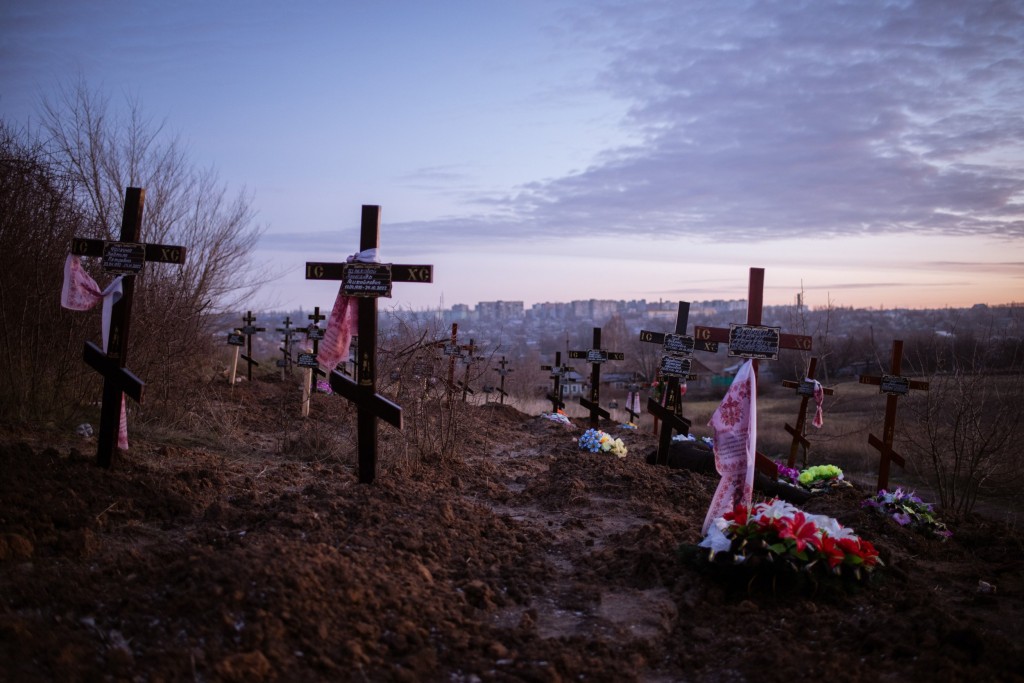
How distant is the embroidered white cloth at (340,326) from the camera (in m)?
6.83

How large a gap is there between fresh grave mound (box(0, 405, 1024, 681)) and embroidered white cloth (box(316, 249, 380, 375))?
51.4 inches

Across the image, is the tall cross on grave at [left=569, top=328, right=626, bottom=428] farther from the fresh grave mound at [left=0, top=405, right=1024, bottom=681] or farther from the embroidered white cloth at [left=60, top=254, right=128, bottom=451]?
the embroidered white cloth at [left=60, top=254, right=128, bottom=451]

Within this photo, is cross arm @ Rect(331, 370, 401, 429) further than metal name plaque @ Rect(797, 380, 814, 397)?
No

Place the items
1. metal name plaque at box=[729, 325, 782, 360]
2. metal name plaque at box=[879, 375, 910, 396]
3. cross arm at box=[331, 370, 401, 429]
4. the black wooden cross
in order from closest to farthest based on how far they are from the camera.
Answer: metal name plaque at box=[729, 325, 782, 360], cross arm at box=[331, 370, 401, 429], metal name plaque at box=[879, 375, 910, 396], the black wooden cross

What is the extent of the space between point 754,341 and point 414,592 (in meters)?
3.58

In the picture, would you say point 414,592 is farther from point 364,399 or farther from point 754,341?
point 754,341

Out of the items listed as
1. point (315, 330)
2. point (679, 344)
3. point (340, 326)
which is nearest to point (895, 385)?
point (679, 344)

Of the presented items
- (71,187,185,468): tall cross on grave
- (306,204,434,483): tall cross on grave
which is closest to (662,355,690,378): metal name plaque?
(306,204,434,483): tall cross on grave

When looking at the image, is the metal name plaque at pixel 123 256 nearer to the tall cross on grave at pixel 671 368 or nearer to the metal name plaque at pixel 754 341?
the metal name plaque at pixel 754 341

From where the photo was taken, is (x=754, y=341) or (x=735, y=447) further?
(x=754, y=341)

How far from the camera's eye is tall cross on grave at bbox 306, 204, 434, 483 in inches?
265

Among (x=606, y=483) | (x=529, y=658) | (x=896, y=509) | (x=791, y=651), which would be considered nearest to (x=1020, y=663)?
(x=791, y=651)

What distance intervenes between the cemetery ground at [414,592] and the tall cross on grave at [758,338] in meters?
1.59

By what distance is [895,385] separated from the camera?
381 inches
